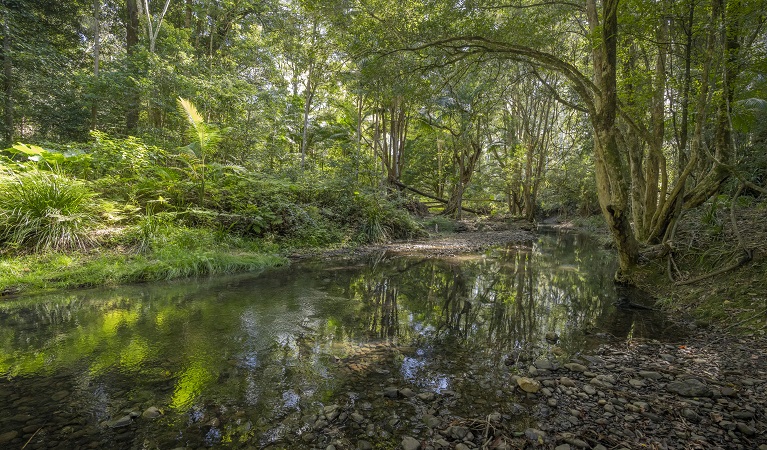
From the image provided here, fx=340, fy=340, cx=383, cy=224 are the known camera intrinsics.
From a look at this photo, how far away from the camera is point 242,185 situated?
9.62 m

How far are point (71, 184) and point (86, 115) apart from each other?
9835 millimetres

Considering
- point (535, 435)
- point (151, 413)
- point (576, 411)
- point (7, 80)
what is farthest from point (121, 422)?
point (7, 80)

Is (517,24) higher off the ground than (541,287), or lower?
higher

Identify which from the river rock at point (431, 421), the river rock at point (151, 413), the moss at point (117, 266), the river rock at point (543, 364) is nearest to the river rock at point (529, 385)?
the river rock at point (543, 364)

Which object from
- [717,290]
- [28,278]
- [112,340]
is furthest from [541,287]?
[28,278]

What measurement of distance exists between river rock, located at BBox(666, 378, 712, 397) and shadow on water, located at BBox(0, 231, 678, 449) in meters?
0.89

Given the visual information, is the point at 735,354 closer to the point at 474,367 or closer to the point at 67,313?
the point at 474,367

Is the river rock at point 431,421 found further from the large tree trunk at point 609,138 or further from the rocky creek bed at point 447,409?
the large tree trunk at point 609,138

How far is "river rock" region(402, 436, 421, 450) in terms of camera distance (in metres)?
2.02

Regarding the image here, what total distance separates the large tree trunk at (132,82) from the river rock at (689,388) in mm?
13921

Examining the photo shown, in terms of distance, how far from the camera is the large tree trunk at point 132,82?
36.0ft

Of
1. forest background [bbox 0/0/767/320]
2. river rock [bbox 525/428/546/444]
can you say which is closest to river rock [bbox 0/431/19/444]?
river rock [bbox 525/428/546/444]

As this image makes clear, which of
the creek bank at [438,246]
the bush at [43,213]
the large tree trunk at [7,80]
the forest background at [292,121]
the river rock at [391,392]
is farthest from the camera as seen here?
the large tree trunk at [7,80]

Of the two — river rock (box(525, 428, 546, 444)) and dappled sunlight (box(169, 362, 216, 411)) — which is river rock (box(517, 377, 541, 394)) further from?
dappled sunlight (box(169, 362, 216, 411))
